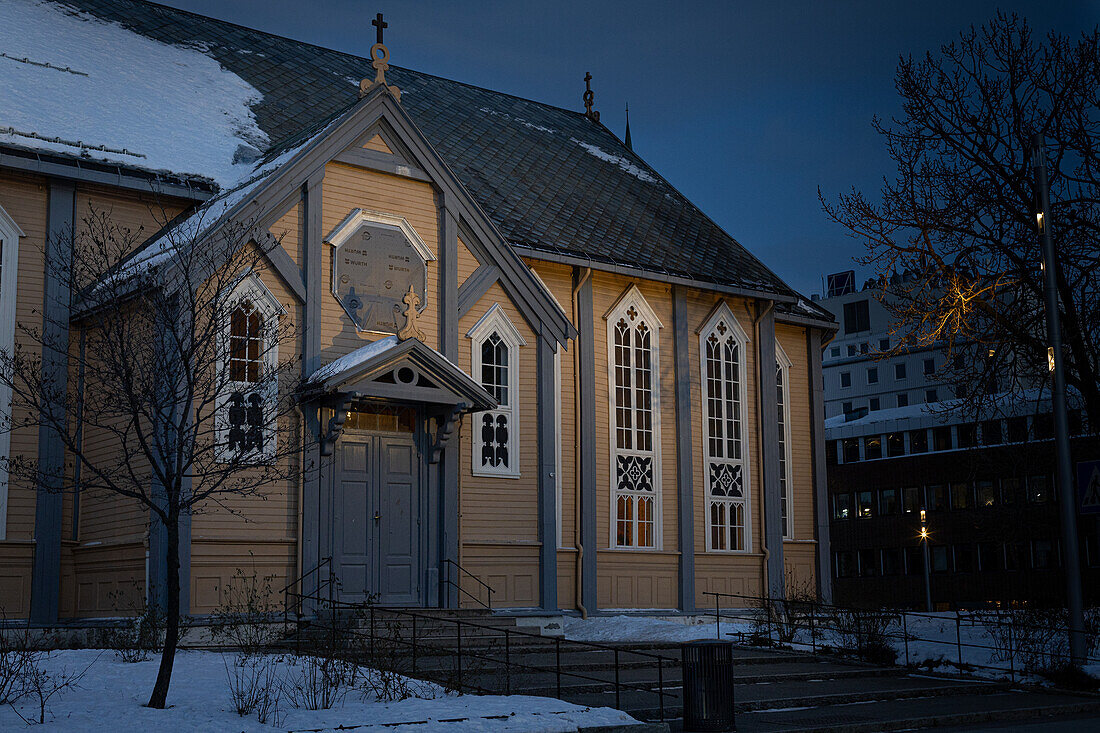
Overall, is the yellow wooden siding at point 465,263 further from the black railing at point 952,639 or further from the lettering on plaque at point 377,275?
the black railing at point 952,639

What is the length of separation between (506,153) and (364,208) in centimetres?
697

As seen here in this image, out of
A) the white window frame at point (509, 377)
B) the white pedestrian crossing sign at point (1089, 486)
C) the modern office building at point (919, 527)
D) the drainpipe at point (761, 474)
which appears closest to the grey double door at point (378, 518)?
the white window frame at point (509, 377)

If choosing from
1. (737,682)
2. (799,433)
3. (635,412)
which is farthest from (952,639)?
(737,682)

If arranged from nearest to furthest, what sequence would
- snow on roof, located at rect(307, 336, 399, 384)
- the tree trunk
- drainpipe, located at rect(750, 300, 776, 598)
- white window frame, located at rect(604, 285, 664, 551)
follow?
the tree trunk < snow on roof, located at rect(307, 336, 399, 384) < white window frame, located at rect(604, 285, 664, 551) < drainpipe, located at rect(750, 300, 776, 598)

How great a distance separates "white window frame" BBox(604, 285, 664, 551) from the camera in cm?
2167

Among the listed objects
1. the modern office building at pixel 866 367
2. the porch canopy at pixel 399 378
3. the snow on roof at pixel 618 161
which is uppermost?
the modern office building at pixel 866 367

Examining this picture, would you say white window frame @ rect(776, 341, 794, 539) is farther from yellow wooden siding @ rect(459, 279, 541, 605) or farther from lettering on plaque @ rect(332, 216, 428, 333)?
lettering on plaque @ rect(332, 216, 428, 333)

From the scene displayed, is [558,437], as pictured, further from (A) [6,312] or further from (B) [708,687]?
(B) [708,687]

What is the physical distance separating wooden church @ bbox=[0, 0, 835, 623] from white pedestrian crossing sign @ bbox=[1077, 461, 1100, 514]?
312 inches

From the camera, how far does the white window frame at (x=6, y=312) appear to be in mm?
16031

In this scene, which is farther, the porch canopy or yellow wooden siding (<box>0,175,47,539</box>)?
the porch canopy

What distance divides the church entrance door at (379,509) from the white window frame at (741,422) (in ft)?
23.3

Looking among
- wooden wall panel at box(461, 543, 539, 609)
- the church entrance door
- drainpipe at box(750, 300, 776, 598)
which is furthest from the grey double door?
drainpipe at box(750, 300, 776, 598)

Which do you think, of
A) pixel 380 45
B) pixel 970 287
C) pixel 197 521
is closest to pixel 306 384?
pixel 197 521
